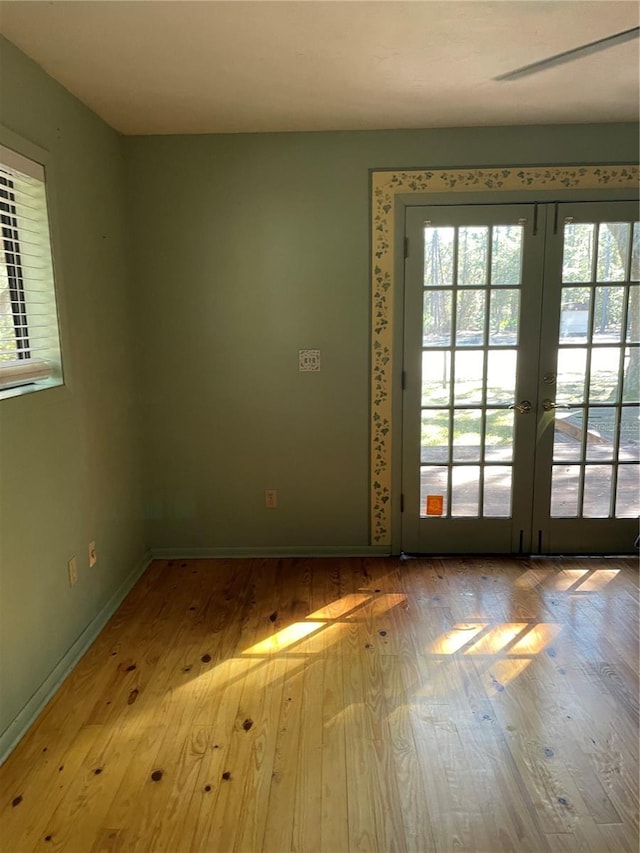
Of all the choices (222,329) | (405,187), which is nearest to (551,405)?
(405,187)

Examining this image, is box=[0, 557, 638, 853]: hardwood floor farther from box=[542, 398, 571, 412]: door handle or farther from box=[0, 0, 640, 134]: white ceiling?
box=[0, 0, 640, 134]: white ceiling

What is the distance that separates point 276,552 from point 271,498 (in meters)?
0.36

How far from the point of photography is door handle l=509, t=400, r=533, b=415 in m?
3.42

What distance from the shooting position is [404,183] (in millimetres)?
3244

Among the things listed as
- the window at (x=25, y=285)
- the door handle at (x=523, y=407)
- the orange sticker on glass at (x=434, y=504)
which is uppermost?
the window at (x=25, y=285)

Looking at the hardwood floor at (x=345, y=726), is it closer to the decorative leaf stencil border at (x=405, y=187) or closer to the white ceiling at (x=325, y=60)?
the decorative leaf stencil border at (x=405, y=187)

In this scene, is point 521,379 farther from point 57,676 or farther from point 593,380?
point 57,676

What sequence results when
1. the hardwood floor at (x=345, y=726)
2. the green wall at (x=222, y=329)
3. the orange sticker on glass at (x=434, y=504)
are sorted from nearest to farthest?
the hardwood floor at (x=345, y=726) → the green wall at (x=222, y=329) → the orange sticker on glass at (x=434, y=504)

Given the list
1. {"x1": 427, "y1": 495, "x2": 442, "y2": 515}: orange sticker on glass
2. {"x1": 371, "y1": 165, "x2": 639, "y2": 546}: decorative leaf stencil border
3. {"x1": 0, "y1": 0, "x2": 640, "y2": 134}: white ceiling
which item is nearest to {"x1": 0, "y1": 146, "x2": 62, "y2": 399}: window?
{"x1": 0, "y1": 0, "x2": 640, "y2": 134}: white ceiling

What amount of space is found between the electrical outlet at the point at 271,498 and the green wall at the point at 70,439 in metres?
0.78

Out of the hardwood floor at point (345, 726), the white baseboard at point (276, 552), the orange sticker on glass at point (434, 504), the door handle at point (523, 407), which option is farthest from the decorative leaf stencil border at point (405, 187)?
the hardwood floor at point (345, 726)

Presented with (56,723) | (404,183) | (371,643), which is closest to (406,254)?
(404,183)

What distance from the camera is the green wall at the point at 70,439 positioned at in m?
2.10

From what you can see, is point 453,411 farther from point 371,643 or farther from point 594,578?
point 371,643
